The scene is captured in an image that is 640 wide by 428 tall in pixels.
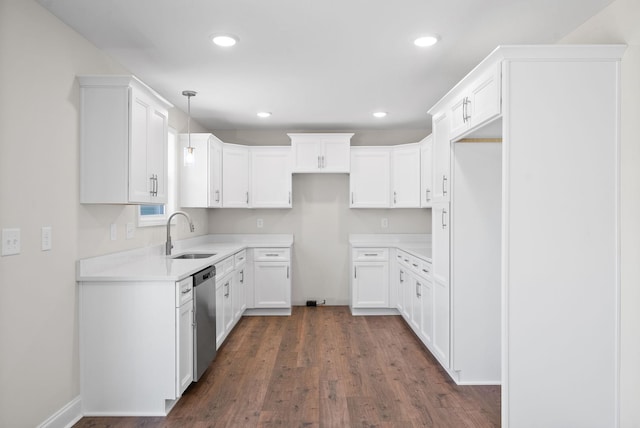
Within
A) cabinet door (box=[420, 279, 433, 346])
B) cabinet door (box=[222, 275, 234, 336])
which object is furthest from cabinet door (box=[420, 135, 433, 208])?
cabinet door (box=[222, 275, 234, 336])

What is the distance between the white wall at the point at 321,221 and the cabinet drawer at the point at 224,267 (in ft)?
4.85

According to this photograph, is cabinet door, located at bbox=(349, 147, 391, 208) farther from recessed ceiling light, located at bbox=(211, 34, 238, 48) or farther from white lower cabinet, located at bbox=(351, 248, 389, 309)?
recessed ceiling light, located at bbox=(211, 34, 238, 48)

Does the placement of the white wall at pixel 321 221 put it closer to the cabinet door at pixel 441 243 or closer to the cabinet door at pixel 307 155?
the cabinet door at pixel 307 155

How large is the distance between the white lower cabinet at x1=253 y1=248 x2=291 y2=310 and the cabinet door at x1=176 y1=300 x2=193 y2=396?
7.09ft

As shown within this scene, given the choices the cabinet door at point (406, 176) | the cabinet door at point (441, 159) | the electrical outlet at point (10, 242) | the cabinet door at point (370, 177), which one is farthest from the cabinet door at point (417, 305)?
the electrical outlet at point (10, 242)

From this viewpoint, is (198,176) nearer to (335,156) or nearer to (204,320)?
(335,156)

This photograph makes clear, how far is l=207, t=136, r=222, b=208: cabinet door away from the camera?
15.2ft

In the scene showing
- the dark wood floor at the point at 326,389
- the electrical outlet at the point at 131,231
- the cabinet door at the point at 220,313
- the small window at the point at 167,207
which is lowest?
the dark wood floor at the point at 326,389

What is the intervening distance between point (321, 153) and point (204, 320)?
2795 mm

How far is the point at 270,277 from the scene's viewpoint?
16.5ft

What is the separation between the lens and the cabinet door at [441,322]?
10.3 ft

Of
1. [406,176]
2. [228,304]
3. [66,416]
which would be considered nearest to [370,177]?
[406,176]

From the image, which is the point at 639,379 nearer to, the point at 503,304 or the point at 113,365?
the point at 503,304

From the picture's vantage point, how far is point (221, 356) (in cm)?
367
